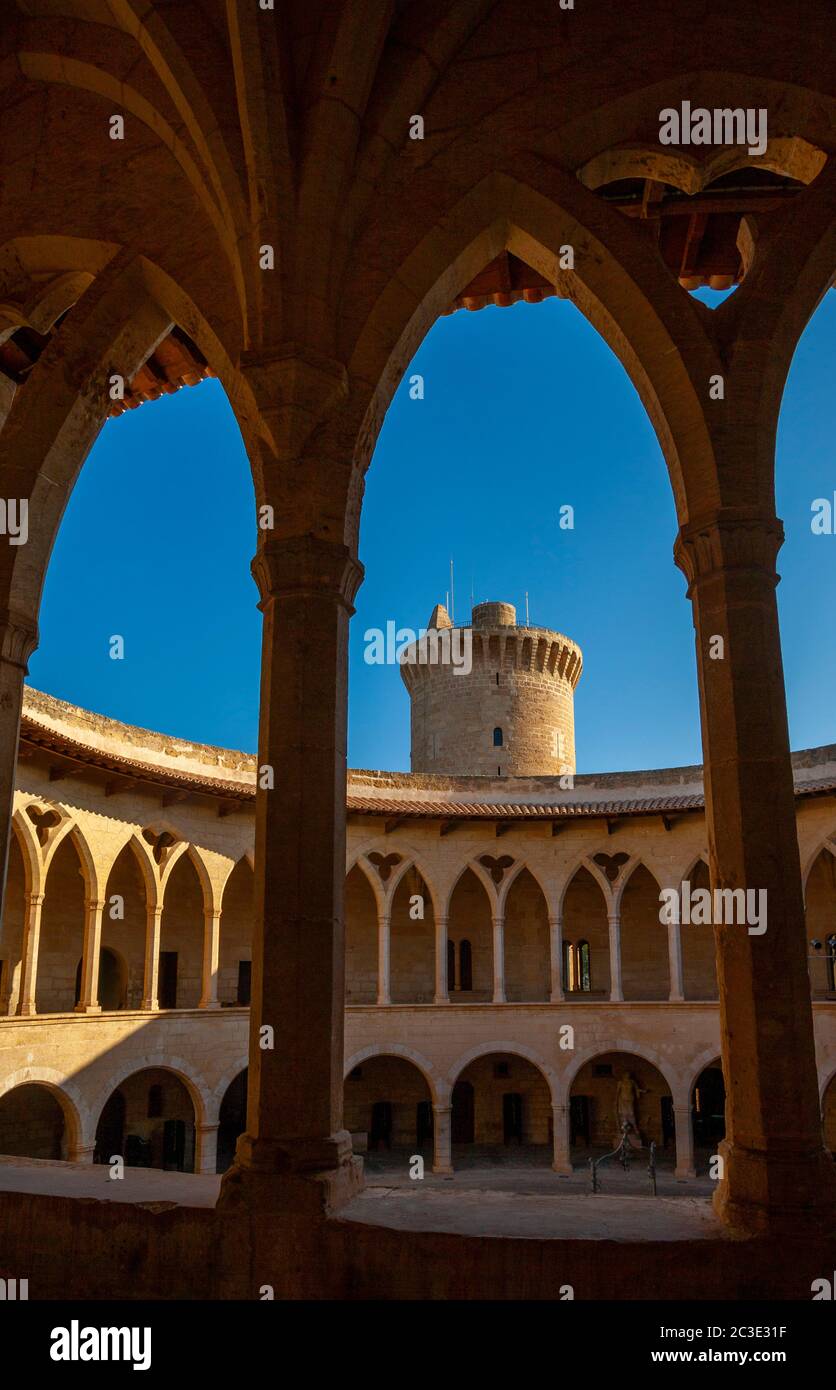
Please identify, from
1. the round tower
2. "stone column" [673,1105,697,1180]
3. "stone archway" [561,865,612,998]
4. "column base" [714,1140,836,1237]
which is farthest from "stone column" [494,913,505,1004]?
"column base" [714,1140,836,1237]

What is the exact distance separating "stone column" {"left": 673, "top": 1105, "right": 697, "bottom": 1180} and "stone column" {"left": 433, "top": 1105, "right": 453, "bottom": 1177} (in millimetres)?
4983

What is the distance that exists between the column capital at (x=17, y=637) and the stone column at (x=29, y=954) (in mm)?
12949

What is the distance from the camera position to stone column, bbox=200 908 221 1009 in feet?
72.4

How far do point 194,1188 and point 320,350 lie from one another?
14.4 feet

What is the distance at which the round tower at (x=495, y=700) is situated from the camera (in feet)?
119

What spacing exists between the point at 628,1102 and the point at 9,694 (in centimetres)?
2277

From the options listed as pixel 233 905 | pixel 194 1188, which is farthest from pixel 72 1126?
pixel 194 1188

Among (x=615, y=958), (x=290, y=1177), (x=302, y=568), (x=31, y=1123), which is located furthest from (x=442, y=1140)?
(x=302, y=568)

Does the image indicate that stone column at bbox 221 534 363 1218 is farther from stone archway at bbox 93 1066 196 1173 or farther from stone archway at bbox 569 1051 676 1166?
stone archway at bbox 569 1051 676 1166

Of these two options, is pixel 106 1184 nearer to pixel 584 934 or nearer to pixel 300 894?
pixel 300 894

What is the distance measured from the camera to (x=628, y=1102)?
83.8 ft

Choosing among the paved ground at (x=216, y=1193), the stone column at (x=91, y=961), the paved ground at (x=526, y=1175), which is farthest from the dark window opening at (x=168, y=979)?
the paved ground at (x=216, y=1193)

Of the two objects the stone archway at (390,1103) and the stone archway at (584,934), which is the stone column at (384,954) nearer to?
the stone archway at (390,1103)
